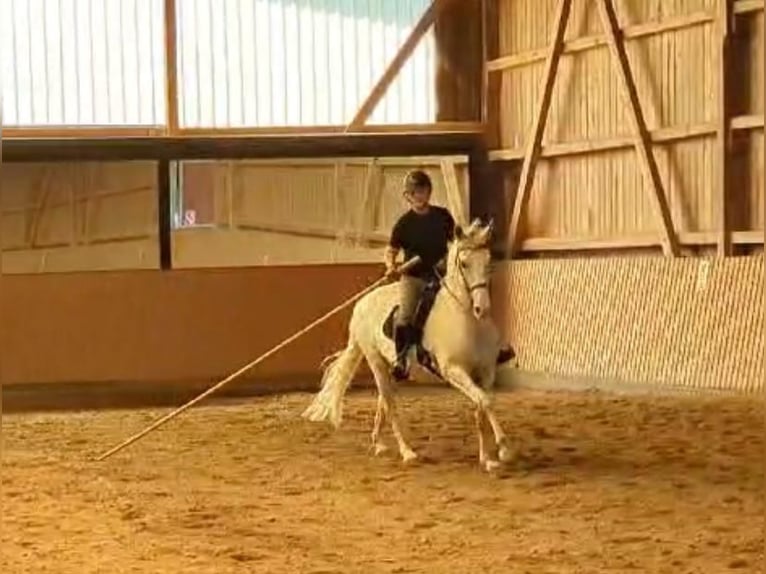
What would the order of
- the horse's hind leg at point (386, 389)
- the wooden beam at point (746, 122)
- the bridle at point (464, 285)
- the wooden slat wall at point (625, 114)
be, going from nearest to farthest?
1. the bridle at point (464, 285)
2. the horse's hind leg at point (386, 389)
3. the wooden beam at point (746, 122)
4. the wooden slat wall at point (625, 114)

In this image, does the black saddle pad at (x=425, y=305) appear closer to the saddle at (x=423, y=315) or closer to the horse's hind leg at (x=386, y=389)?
the saddle at (x=423, y=315)

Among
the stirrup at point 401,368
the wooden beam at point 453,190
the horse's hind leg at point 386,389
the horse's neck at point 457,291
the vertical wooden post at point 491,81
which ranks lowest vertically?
the horse's hind leg at point 386,389

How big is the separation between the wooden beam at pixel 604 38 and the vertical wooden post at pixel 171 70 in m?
3.71

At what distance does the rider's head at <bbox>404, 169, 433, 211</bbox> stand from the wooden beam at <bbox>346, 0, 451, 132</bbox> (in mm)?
8250

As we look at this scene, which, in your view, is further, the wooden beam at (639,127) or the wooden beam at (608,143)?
the wooden beam at (639,127)

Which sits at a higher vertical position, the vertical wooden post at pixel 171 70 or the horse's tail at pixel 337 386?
the vertical wooden post at pixel 171 70

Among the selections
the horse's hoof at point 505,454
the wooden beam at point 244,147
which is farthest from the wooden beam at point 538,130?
the horse's hoof at point 505,454

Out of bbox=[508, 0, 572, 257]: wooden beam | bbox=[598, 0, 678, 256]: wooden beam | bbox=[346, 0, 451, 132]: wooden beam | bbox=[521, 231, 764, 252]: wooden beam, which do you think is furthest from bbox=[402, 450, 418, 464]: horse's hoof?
bbox=[346, 0, 451, 132]: wooden beam

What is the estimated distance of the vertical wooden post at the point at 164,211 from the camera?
17172 mm

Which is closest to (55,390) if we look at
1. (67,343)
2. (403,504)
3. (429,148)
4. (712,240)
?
(67,343)

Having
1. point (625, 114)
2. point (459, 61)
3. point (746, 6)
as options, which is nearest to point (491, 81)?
point (459, 61)

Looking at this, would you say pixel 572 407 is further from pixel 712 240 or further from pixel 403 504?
pixel 403 504

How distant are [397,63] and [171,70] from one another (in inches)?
106

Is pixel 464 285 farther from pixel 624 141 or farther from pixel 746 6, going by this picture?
pixel 624 141
